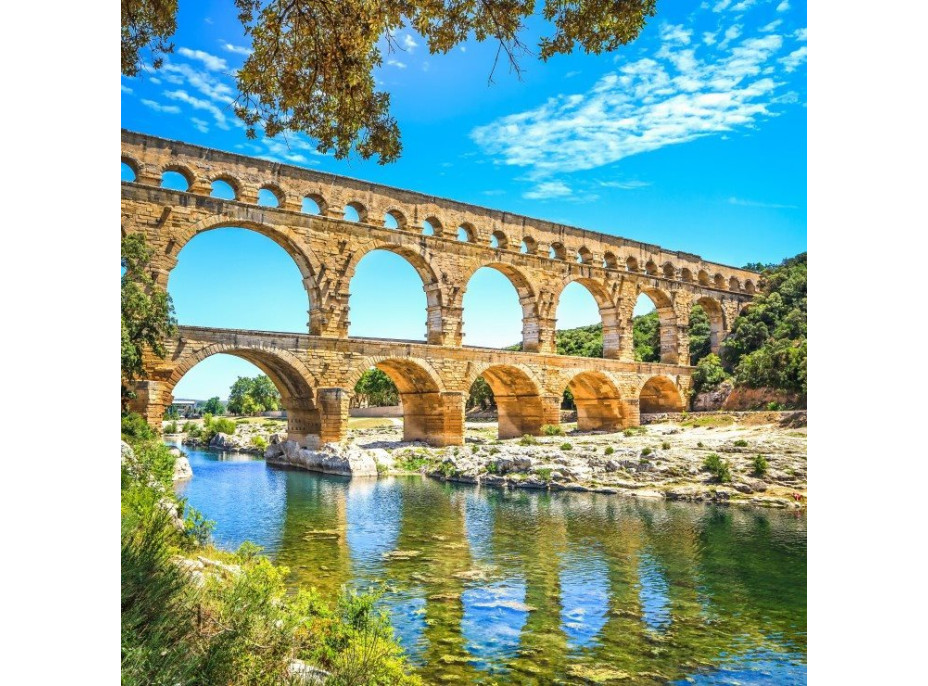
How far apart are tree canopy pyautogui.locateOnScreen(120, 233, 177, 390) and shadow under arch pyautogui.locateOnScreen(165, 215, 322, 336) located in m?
1.14

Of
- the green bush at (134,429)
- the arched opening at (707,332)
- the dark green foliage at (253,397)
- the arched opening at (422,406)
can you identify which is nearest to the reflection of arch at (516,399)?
the arched opening at (422,406)

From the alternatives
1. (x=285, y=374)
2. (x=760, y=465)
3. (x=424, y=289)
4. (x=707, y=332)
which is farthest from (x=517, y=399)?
(x=707, y=332)

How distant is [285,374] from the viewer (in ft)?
60.8

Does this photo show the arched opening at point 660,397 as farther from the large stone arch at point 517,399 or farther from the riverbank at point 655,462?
the large stone arch at point 517,399

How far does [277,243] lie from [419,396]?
20.8ft

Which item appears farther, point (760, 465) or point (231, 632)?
point (760, 465)

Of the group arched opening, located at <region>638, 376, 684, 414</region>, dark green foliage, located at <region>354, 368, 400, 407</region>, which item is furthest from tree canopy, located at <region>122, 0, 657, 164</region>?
dark green foliage, located at <region>354, 368, 400, 407</region>

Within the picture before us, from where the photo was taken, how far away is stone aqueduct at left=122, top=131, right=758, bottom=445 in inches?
650

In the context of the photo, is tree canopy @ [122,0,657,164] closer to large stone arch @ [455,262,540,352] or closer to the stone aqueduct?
the stone aqueduct

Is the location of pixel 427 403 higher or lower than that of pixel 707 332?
lower

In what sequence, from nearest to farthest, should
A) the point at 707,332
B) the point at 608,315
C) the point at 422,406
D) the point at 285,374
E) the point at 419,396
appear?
1. the point at 285,374
2. the point at 422,406
3. the point at 419,396
4. the point at 608,315
5. the point at 707,332

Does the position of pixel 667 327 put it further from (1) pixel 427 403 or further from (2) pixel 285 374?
(2) pixel 285 374
